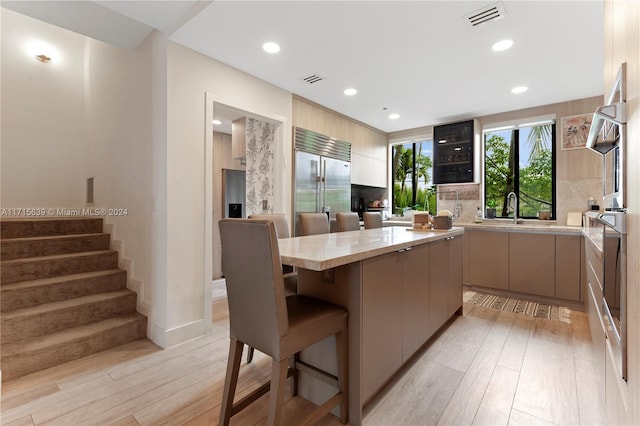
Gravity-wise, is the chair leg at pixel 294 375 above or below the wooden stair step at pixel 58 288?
below

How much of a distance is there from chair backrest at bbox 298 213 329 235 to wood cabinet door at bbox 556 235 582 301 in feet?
9.02

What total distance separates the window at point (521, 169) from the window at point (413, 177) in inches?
36.9

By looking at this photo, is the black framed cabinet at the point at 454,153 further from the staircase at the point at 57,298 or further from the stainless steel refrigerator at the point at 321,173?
the staircase at the point at 57,298

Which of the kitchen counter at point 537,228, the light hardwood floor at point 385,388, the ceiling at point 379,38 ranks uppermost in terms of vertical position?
the ceiling at point 379,38

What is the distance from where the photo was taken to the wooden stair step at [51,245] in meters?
2.66

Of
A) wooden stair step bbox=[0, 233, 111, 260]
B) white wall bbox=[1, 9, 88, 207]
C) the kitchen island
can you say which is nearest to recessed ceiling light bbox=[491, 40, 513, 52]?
the kitchen island

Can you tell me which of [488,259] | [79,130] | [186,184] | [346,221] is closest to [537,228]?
[488,259]

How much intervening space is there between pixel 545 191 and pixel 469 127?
4.56 feet

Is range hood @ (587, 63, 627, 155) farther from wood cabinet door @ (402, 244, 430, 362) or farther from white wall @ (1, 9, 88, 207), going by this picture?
white wall @ (1, 9, 88, 207)

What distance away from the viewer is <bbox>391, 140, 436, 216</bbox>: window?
17.1ft

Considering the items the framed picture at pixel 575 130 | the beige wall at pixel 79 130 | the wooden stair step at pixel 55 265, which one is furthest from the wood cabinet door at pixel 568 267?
the wooden stair step at pixel 55 265

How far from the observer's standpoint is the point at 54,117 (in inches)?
144

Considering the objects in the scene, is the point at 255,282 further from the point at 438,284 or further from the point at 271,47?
the point at 271,47

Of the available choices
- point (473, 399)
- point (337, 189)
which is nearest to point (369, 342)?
point (473, 399)
